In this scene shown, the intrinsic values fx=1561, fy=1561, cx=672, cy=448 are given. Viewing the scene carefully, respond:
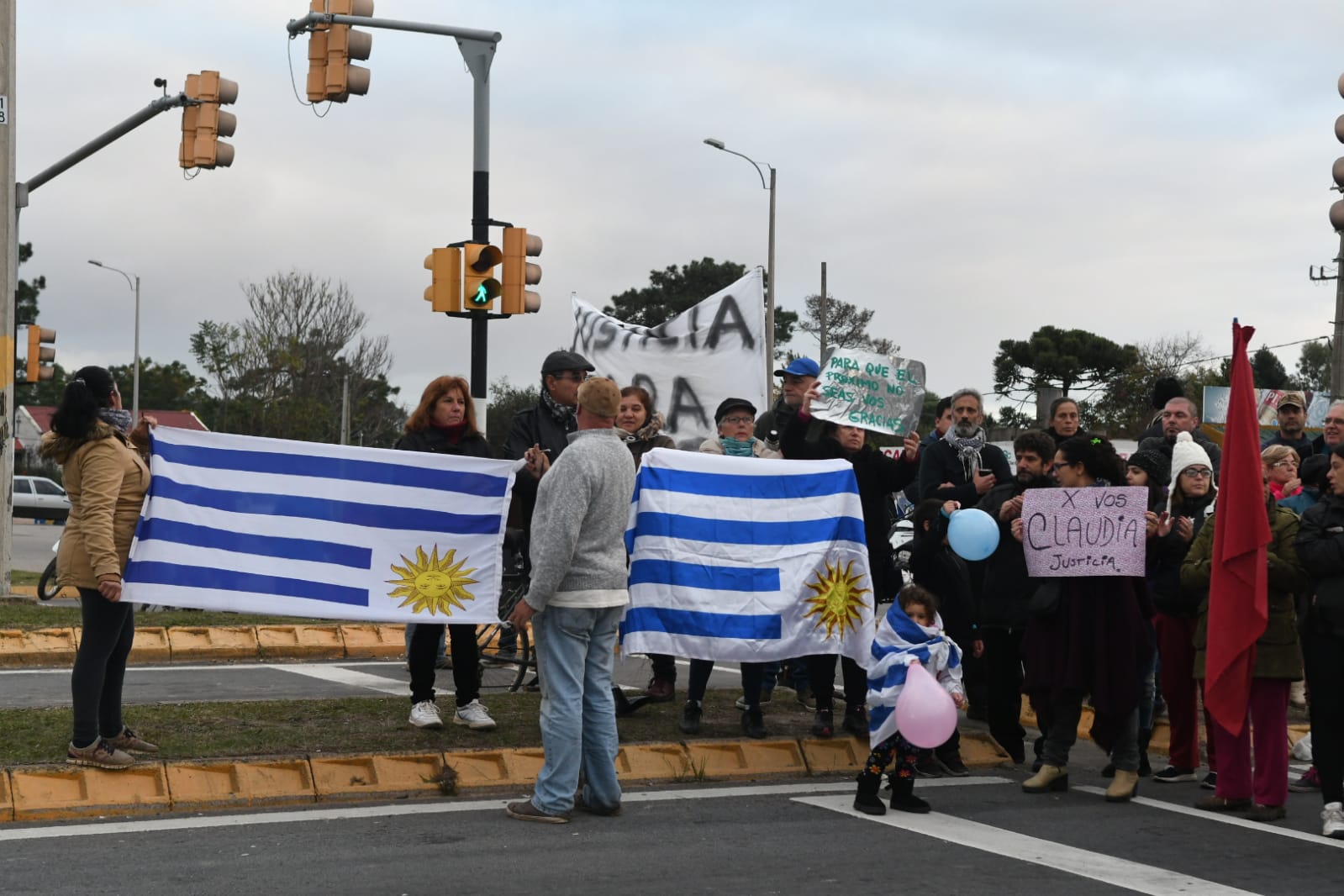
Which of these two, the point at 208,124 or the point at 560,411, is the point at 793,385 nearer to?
the point at 560,411

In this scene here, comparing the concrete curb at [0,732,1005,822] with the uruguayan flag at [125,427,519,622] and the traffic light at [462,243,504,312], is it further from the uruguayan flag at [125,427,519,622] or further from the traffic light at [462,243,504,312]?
the traffic light at [462,243,504,312]

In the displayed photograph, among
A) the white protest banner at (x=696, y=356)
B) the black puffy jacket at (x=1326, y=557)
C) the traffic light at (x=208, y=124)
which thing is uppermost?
the traffic light at (x=208, y=124)

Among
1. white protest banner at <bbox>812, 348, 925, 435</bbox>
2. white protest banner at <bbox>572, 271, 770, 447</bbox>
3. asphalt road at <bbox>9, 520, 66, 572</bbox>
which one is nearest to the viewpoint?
white protest banner at <bbox>812, 348, 925, 435</bbox>

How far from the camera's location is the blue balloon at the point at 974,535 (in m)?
8.50

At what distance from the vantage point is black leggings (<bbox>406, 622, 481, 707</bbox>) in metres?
8.75

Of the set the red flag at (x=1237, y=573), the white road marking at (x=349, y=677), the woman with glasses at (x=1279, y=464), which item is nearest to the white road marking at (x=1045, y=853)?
the red flag at (x=1237, y=573)

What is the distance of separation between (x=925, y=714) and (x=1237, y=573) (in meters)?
1.86

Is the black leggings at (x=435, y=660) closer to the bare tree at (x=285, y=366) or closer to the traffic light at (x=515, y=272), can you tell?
the traffic light at (x=515, y=272)

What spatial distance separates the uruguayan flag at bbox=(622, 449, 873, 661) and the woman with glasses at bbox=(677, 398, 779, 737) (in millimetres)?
368

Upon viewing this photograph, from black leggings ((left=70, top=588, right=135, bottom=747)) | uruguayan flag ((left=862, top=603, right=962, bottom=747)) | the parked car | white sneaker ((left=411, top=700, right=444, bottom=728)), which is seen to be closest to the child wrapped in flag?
uruguayan flag ((left=862, top=603, right=962, bottom=747))

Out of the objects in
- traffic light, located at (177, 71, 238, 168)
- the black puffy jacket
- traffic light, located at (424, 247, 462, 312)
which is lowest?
the black puffy jacket

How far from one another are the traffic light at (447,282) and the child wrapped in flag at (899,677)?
7404mm

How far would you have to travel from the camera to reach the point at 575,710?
725 cm

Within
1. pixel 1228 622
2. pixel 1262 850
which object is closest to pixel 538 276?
pixel 1228 622
